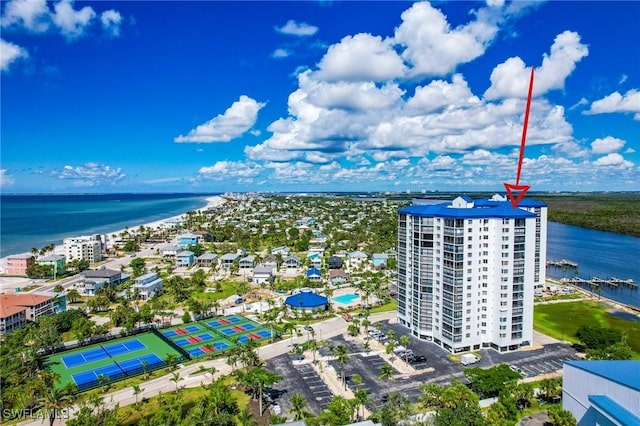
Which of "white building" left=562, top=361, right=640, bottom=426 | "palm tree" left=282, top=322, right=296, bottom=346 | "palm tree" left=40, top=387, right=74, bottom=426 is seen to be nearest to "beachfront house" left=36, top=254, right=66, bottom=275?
"palm tree" left=282, top=322, right=296, bottom=346

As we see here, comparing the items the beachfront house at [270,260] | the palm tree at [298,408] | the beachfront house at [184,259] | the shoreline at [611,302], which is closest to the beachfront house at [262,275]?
the beachfront house at [270,260]

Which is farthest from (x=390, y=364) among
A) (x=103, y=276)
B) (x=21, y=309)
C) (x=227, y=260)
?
(x=227, y=260)

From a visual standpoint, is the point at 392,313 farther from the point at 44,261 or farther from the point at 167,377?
the point at 44,261

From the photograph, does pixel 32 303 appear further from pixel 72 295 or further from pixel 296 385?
pixel 296 385

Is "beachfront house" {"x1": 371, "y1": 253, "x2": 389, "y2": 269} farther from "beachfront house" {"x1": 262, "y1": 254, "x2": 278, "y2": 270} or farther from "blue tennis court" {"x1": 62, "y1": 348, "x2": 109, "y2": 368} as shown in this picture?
"blue tennis court" {"x1": 62, "y1": 348, "x2": 109, "y2": 368}

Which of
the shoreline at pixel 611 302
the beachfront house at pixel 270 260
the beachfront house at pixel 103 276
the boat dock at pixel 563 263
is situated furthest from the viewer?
the boat dock at pixel 563 263

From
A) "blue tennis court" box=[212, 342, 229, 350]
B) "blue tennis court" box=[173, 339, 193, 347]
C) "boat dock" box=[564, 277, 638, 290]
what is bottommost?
"boat dock" box=[564, 277, 638, 290]

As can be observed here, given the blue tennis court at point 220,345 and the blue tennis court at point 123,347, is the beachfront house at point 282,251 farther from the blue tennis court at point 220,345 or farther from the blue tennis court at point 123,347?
the blue tennis court at point 123,347
